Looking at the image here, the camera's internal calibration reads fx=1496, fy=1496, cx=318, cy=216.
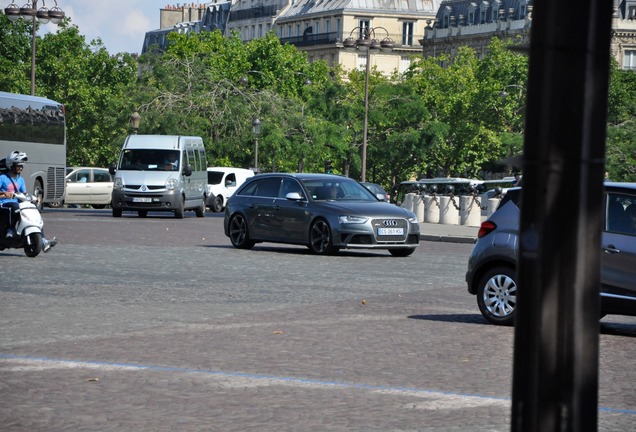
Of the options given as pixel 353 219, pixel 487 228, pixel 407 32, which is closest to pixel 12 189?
pixel 353 219

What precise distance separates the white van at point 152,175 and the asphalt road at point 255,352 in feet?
72.1

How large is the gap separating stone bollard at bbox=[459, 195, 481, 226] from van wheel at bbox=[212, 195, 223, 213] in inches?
514

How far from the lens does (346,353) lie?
35.8 ft

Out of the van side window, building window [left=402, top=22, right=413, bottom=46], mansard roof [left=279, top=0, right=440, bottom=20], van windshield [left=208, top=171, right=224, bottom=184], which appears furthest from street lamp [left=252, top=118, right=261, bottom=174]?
building window [left=402, top=22, right=413, bottom=46]

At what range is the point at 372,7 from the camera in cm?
14838

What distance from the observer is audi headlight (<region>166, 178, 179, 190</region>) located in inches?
1705

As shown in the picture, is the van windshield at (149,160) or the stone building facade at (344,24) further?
the stone building facade at (344,24)

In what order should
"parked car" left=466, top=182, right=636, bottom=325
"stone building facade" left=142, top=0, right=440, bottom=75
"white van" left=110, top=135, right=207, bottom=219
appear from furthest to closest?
"stone building facade" left=142, top=0, right=440, bottom=75, "white van" left=110, top=135, right=207, bottom=219, "parked car" left=466, top=182, right=636, bottom=325

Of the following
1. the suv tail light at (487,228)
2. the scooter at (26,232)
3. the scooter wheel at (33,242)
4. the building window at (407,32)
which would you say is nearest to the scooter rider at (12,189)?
the scooter at (26,232)

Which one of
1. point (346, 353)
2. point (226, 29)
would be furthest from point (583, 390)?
point (226, 29)

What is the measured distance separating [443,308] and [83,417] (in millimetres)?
8159

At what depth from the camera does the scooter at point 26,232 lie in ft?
74.5

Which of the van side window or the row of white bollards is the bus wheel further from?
the van side window

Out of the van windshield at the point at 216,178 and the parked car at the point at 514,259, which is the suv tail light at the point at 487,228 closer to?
the parked car at the point at 514,259
